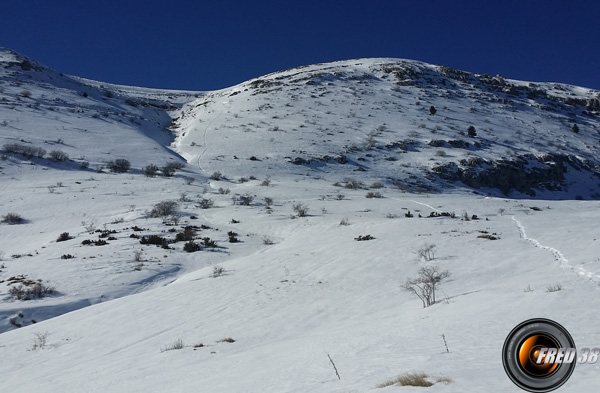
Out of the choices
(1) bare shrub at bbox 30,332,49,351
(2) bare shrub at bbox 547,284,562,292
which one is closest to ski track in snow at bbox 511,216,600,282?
(2) bare shrub at bbox 547,284,562,292

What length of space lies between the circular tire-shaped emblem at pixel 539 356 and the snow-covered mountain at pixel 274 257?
0.59 feet

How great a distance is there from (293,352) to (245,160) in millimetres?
35773

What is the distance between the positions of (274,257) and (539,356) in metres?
10.6

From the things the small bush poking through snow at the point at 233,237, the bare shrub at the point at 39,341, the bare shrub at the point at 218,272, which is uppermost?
the small bush poking through snow at the point at 233,237

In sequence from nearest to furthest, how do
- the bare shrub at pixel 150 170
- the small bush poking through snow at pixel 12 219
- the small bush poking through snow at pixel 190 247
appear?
1. the small bush poking through snow at pixel 190 247
2. the small bush poking through snow at pixel 12 219
3. the bare shrub at pixel 150 170

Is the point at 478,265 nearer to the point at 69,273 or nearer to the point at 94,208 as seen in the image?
the point at 69,273

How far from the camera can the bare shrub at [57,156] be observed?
33219 mm

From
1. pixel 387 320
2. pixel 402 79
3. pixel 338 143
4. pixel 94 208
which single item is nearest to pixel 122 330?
pixel 387 320

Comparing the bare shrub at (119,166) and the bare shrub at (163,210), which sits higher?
the bare shrub at (119,166)

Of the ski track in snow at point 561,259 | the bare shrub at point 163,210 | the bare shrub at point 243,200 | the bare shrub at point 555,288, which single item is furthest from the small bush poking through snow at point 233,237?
the bare shrub at point 555,288

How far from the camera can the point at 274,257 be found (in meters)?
13.3

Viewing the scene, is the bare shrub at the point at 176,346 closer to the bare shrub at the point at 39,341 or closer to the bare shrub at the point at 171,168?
the bare shrub at the point at 39,341

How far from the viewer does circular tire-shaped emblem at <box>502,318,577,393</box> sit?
2.99m

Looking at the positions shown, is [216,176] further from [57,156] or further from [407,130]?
[407,130]
